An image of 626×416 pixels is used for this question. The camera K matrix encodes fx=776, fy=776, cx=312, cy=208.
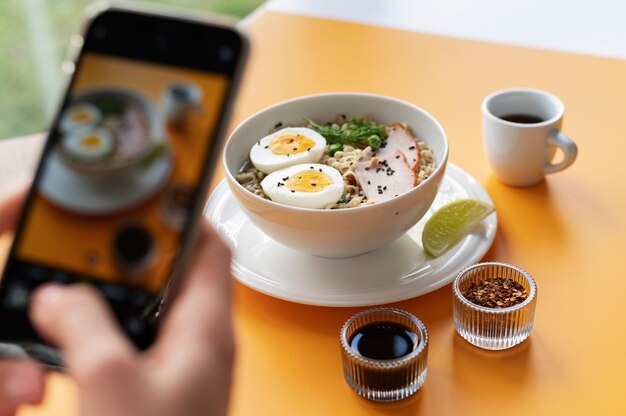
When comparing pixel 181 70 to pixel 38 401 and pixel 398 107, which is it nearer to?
pixel 38 401

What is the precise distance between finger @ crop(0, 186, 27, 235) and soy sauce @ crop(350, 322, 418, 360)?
0.50 m

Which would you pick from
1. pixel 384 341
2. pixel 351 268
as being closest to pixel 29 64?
pixel 351 268

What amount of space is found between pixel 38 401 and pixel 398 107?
924 millimetres

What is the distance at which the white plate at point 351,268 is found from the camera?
1240 millimetres

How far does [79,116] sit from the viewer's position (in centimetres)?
83

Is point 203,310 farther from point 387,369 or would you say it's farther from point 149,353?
point 387,369

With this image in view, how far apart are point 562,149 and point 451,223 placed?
32 centimetres

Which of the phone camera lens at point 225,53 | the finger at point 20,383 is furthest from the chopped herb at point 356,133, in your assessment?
the finger at point 20,383

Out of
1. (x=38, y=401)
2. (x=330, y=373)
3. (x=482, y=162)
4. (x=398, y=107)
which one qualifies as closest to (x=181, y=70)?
(x=38, y=401)

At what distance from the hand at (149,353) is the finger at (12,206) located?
128mm

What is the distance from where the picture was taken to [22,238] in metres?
0.84

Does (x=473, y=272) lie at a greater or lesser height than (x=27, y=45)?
greater

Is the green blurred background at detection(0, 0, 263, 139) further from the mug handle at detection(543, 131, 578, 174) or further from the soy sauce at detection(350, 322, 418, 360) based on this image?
the soy sauce at detection(350, 322, 418, 360)

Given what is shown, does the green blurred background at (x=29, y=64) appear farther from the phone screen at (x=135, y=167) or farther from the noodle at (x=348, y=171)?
the phone screen at (x=135, y=167)
